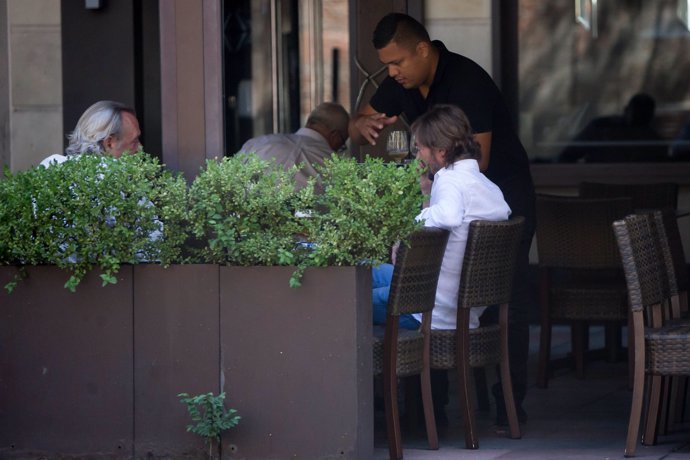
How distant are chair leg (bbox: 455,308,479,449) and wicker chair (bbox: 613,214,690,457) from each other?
24.3 inches

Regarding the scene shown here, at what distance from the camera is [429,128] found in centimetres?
553

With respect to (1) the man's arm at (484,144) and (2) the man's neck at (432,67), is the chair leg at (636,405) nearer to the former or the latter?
(1) the man's arm at (484,144)

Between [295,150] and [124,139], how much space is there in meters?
1.16

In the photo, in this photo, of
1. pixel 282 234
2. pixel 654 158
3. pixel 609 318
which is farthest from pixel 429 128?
pixel 654 158

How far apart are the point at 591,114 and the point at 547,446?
4.23m

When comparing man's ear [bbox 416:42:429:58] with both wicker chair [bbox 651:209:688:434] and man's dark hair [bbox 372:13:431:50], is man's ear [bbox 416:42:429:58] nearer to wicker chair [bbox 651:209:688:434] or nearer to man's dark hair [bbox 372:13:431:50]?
man's dark hair [bbox 372:13:431:50]

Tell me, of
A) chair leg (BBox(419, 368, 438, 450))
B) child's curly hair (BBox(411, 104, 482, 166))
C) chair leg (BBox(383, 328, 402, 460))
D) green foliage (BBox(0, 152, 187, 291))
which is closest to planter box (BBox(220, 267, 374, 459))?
chair leg (BBox(383, 328, 402, 460))

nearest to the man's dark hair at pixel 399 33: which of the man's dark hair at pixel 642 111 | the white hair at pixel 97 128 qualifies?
the white hair at pixel 97 128

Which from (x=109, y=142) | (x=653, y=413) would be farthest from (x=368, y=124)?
(x=653, y=413)

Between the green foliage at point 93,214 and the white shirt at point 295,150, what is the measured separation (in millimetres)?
1671

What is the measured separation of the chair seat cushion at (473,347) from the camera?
212 inches

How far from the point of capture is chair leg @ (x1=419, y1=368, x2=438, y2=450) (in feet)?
17.3

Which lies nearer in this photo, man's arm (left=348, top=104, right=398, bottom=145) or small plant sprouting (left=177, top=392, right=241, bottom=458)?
small plant sprouting (left=177, top=392, right=241, bottom=458)

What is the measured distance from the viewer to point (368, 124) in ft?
20.7
